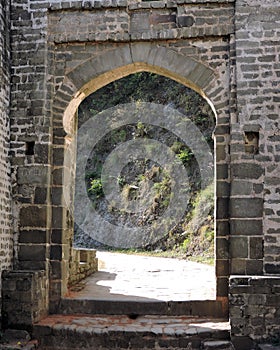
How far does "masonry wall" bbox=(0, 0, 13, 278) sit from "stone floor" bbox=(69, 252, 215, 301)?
4.53 ft

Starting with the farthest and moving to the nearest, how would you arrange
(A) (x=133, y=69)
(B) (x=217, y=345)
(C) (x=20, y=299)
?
(A) (x=133, y=69)
(C) (x=20, y=299)
(B) (x=217, y=345)

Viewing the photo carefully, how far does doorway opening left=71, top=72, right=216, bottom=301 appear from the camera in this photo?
1507 cm

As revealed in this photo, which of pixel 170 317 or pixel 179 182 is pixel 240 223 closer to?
pixel 170 317

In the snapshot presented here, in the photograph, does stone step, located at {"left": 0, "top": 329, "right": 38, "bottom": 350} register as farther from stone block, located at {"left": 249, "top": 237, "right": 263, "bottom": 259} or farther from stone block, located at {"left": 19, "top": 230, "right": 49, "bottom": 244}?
stone block, located at {"left": 249, "top": 237, "right": 263, "bottom": 259}

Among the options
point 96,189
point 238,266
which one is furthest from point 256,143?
point 96,189

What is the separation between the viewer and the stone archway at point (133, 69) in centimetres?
681

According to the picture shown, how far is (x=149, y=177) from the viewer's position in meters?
18.2

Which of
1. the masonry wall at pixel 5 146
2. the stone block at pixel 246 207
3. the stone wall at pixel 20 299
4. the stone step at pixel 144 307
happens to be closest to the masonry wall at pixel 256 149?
the stone block at pixel 246 207

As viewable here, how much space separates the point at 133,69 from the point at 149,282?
4127mm

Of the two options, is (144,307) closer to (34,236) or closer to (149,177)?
(34,236)

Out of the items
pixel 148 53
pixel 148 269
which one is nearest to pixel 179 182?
pixel 148 269

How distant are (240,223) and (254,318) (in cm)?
130

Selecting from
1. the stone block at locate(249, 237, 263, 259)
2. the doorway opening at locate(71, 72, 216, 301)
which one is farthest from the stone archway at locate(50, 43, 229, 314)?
the doorway opening at locate(71, 72, 216, 301)

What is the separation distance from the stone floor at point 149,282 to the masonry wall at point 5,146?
1380 mm
